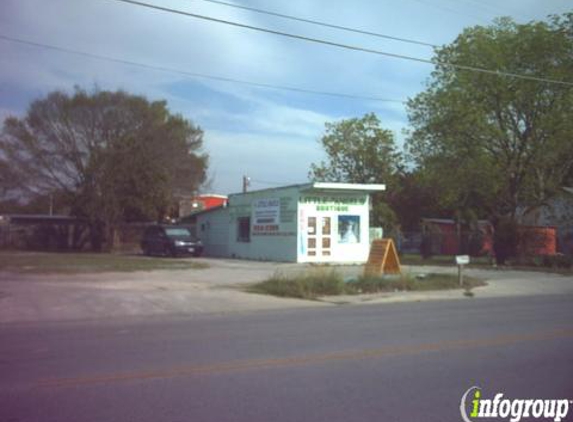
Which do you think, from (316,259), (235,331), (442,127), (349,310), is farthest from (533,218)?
(235,331)

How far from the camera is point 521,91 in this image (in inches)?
1415

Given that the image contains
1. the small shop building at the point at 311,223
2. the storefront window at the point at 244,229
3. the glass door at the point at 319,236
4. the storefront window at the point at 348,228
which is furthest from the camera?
A: the storefront window at the point at 244,229

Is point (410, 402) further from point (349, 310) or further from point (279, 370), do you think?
point (349, 310)

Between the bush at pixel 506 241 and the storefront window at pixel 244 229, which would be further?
the storefront window at pixel 244 229

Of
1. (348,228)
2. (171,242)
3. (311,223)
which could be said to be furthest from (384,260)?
(171,242)

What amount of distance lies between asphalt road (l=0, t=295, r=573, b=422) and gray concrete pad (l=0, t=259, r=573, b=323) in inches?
68.5

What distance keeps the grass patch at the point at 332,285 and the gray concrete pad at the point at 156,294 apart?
64 cm

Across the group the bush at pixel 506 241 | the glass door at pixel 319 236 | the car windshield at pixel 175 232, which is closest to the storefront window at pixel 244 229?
the car windshield at pixel 175 232

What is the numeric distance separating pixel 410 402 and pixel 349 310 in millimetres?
8447

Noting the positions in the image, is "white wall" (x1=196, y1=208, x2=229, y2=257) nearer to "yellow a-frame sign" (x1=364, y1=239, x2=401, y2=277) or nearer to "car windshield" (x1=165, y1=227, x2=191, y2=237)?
"car windshield" (x1=165, y1=227, x2=191, y2=237)

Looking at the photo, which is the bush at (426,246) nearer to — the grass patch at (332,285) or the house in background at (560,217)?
the house in background at (560,217)

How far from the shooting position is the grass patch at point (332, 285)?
18.3 metres

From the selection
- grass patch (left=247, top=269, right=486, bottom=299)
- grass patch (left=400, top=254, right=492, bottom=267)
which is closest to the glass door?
grass patch (left=400, top=254, right=492, bottom=267)

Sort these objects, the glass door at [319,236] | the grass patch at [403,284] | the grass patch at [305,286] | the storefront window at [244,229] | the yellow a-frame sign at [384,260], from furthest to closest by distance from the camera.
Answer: the storefront window at [244,229]
the glass door at [319,236]
the yellow a-frame sign at [384,260]
the grass patch at [403,284]
the grass patch at [305,286]
